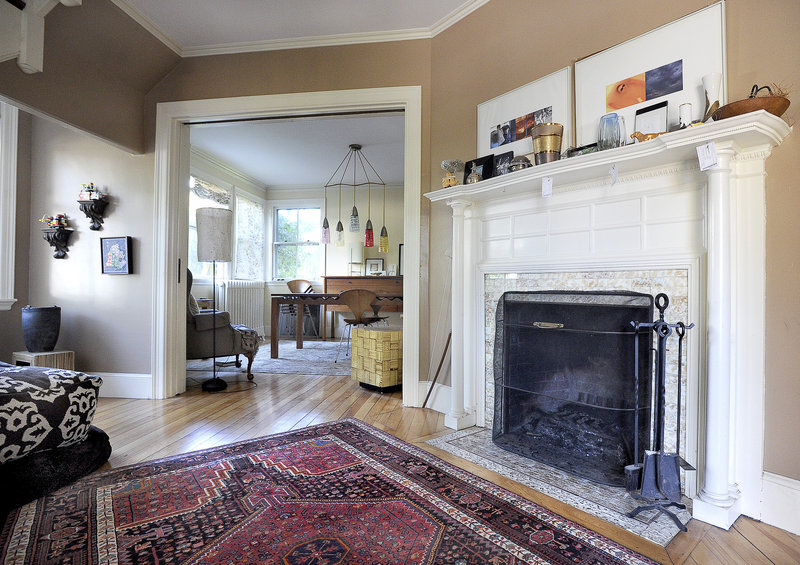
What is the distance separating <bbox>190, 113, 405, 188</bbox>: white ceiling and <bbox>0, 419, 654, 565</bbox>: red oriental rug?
331 centimetres

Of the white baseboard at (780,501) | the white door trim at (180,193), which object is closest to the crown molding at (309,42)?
the white door trim at (180,193)

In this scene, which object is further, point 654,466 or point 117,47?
point 117,47

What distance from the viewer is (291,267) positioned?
24.7 ft

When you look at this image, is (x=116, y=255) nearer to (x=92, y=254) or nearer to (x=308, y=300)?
(x=92, y=254)

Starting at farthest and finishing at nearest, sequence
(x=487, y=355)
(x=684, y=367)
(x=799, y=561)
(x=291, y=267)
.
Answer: (x=291, y=267), (x=487, y=355), (x=684, y=367), (x=799, y=561)

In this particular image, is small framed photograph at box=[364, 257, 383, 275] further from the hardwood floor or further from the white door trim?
the white door trim

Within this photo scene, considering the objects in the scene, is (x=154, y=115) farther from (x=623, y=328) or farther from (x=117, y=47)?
(x=623, y=328)

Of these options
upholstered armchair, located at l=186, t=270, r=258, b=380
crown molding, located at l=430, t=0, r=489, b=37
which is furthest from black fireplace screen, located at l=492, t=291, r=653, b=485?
upholstered armchair, located at l=186, t=270, r=258, b=380

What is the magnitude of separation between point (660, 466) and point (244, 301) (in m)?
6.20

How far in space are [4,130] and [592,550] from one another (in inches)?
185

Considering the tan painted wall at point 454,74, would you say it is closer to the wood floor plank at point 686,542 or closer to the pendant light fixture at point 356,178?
the wood floor plank at point 686,542

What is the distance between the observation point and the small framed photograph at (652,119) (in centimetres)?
182

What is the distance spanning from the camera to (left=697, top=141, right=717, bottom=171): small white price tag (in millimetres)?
1506

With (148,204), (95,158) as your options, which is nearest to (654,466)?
(148,204)
